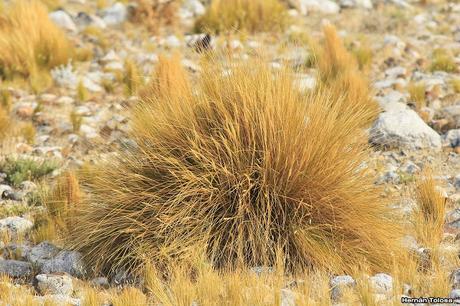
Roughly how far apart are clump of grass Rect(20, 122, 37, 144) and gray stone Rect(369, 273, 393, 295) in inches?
173

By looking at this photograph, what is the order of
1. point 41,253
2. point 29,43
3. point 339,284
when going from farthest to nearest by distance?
1. point 29,43
2. point 41,253
3. point 339,284

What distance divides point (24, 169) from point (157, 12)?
559 cm

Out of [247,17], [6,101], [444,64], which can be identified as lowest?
[247,17]

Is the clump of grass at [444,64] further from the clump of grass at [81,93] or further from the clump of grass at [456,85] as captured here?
the clump of grass at [81,93]

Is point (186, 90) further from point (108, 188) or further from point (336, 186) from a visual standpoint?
point (336, 186)

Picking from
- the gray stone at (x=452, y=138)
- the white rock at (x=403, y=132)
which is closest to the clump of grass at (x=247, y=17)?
the white rock at (x=403, y=132)

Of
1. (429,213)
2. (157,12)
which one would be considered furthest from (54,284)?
(157,12)

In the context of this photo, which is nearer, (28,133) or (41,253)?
(41,253)

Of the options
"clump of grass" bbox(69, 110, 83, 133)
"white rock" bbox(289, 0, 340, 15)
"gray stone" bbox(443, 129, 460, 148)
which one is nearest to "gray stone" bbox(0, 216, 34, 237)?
"clump of grass" bbox(69, 110, 83, 133)

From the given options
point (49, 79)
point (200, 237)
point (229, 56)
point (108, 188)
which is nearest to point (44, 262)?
point (108, 188)

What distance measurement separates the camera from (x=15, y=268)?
474 centimetres

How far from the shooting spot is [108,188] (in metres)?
4.77

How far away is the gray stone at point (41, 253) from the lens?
482cm

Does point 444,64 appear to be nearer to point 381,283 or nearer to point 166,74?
point 166,74
